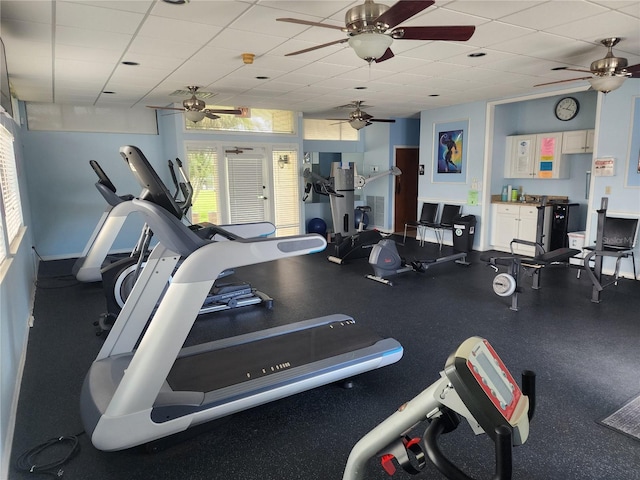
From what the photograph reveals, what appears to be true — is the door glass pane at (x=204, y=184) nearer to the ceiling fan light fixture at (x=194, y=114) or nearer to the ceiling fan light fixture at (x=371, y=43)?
the ceiling fan light fixture at (x=194, y=114)

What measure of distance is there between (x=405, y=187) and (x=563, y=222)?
143 inches

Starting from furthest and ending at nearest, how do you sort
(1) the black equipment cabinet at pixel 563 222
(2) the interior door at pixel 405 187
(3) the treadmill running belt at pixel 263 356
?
(2) the interior door at pixel 405 187 < (1) the black equipment cabinet at pixel 563 222 < (3) the treadmill running belt at pixel 263 356

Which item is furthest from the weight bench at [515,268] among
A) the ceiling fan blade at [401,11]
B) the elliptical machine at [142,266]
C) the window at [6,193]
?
the window at [6,193]

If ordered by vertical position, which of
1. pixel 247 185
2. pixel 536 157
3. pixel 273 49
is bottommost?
pixel 247 185

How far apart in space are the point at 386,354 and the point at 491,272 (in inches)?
136

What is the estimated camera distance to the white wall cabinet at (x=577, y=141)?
5.99 metres

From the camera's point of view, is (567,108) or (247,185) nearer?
(567,108)

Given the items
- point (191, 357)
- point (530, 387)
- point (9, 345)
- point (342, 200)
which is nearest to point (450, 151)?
point (342, 200)

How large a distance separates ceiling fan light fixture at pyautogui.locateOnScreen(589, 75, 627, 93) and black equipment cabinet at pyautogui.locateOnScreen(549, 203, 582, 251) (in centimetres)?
270

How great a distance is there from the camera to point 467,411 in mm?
857

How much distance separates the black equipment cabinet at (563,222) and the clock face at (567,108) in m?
1.39

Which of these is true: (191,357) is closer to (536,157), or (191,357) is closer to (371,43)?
(371,43)

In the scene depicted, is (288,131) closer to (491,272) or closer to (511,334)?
(491,272)

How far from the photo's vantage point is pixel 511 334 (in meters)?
3.65
